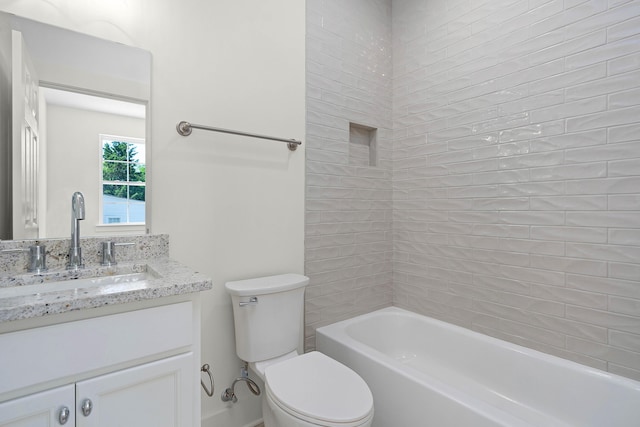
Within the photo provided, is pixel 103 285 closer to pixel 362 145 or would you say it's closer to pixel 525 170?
pixel 362 145

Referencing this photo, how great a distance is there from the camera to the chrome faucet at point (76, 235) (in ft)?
3.92

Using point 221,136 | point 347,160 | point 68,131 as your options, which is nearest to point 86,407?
point 68,131

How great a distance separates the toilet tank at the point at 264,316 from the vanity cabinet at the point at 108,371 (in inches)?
21.1

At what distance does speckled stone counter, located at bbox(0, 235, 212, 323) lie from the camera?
77 cm

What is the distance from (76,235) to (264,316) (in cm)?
87

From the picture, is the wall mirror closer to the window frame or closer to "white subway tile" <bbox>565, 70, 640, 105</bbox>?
the window frame

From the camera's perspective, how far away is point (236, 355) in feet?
5.63

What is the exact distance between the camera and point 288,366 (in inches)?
57.0

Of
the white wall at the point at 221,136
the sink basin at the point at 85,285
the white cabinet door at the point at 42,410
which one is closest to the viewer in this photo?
the white cabinet door at the point at 42,410

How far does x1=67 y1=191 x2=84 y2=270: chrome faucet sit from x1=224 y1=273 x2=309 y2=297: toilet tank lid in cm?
62

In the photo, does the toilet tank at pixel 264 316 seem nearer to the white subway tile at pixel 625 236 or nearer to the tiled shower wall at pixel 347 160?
the tiled shower wall at pixel 347 160

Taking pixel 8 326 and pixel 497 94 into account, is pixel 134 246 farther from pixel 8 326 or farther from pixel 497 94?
pixel 497 94

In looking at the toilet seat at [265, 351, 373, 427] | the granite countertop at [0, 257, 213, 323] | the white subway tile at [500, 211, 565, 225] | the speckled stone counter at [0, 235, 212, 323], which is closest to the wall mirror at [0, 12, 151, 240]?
the speckled stone counter at [0, 235, 212, 323]

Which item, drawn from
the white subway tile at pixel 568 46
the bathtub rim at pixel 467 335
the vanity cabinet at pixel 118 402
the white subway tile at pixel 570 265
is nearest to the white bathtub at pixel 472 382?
the bathtub rim at pixel 467 335
